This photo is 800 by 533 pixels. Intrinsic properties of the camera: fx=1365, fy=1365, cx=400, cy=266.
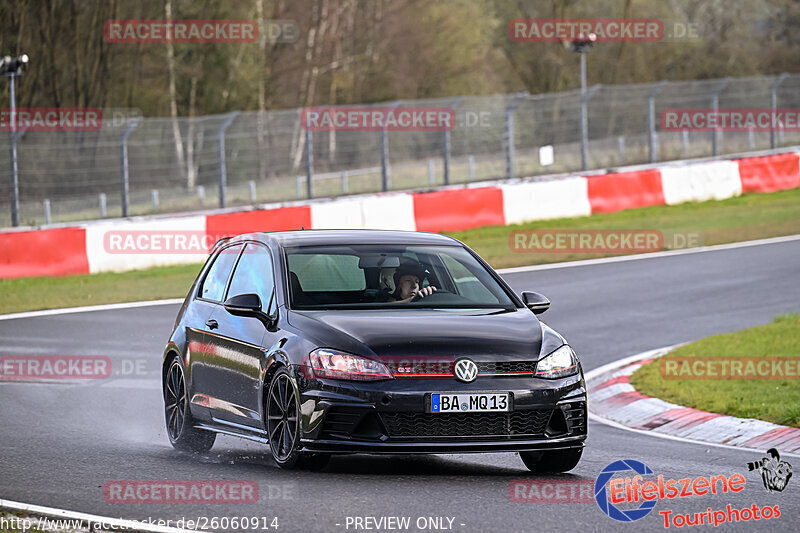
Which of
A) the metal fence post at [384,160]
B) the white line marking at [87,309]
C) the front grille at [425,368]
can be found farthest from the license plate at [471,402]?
the metal fence post at [384,160]

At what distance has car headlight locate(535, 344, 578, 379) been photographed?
24.8ft

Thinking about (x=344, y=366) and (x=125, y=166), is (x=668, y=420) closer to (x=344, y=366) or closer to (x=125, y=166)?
(x=344, y=366)

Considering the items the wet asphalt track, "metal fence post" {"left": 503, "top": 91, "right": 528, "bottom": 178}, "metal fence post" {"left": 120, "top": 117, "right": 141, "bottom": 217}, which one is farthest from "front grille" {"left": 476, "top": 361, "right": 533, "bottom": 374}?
"metal fence post" {"left": 503, "top": 91, "right": 528, "bottom": 178}

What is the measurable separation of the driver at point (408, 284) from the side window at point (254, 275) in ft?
2.54

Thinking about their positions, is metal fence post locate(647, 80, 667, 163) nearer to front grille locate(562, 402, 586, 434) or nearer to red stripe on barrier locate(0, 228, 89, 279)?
red stripe on barrier locate(0, 228, 89, 279)

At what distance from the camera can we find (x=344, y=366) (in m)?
7.39

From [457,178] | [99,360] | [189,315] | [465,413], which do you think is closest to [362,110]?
[457,178]

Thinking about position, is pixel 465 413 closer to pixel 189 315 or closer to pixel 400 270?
pixel 400 270

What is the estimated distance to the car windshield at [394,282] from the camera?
8297mm

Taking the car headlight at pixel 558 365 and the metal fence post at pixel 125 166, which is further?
the metal fence post at pixel 125 166

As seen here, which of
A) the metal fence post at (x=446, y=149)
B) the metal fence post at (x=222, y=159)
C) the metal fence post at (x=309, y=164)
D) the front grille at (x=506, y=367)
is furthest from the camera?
the metal fence post at (x=446, y=149)

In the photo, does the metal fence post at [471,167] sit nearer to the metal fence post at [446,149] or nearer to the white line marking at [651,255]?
the metal fence post at [446,149]

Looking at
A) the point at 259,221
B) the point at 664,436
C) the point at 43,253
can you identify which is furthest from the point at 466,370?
the point at 259,221

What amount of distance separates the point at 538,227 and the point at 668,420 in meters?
15.5
